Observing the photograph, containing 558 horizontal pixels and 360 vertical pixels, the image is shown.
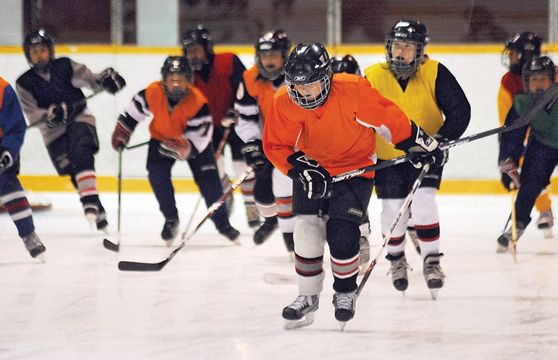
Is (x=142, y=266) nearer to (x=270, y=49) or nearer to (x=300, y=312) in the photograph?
(x=300, y=312)

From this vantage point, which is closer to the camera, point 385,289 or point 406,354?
point 406,354

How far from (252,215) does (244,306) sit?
2.30 metres

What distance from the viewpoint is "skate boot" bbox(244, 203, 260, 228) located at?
246 inches

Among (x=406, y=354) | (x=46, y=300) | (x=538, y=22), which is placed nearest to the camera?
(x=406, y=354)

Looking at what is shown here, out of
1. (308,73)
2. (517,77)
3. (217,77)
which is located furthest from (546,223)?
(308,73)

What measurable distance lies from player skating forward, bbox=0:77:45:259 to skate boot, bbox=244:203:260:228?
4.87 ft

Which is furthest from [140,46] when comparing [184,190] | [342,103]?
[342,103]

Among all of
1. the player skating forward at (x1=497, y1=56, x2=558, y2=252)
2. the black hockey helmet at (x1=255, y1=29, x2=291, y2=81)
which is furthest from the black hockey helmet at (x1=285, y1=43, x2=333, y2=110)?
the player skating forward at (x1=497, y1=56, x2=558, y2=252)

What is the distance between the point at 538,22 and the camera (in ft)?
26.4

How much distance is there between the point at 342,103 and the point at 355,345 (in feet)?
2.50

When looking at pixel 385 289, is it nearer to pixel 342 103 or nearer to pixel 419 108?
pixel 419 108

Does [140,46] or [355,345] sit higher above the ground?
[140,46]

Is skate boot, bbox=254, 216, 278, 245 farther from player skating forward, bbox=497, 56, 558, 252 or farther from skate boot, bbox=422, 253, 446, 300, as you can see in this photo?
skate boot, bbox=422, 253, 446, 300

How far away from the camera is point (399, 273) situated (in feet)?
Answer: 13.5
